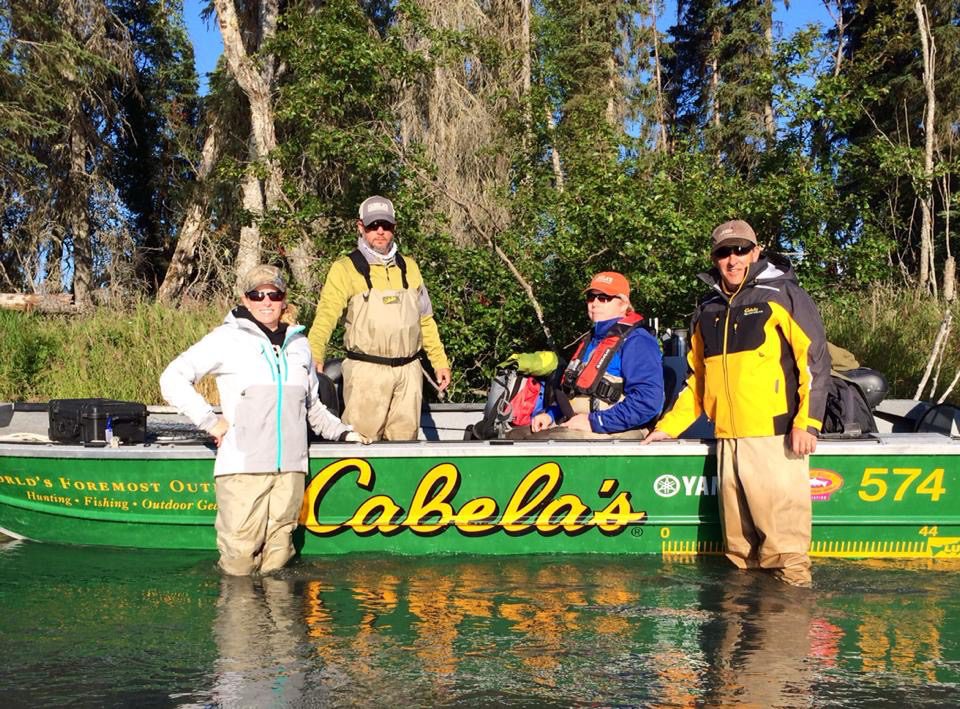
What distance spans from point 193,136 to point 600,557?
16704 millimetres

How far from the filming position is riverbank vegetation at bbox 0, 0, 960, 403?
29.8 ft

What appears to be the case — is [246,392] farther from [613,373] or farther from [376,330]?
[613,373]

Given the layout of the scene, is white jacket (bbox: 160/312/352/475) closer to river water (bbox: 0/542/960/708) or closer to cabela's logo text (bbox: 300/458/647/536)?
cabela's logo text (bbox: 300/458/647/536)

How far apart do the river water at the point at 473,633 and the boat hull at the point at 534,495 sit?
0.13 metres

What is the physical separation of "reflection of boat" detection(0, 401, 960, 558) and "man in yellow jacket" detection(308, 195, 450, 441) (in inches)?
20.3

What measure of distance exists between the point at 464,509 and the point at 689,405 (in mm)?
1448

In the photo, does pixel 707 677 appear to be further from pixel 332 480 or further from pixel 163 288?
pixel 163 288

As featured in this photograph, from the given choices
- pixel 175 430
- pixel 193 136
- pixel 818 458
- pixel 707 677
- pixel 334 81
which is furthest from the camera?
pixel 193 136

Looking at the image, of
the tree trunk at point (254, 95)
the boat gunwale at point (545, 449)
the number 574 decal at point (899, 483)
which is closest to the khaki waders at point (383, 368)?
the boat gunwale at point (545, 449)

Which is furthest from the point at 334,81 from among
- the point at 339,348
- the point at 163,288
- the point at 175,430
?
the point at 163,288

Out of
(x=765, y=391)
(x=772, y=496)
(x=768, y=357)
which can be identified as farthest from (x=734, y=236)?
(x=772, y=496)

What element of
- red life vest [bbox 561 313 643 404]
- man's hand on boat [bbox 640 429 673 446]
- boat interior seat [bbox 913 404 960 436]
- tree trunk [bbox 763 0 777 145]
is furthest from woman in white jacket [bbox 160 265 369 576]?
tree trunk [bbox 763 0 777 145]

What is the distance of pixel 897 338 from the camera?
10.5 metres

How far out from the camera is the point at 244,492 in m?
5.14
